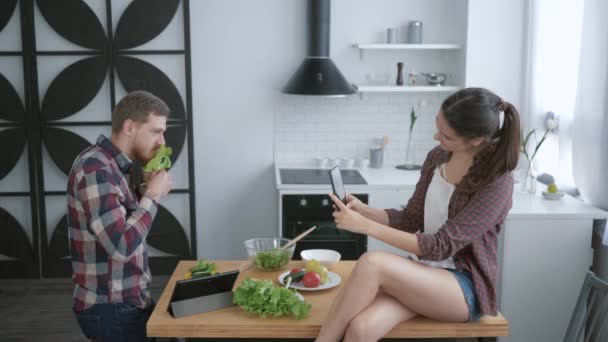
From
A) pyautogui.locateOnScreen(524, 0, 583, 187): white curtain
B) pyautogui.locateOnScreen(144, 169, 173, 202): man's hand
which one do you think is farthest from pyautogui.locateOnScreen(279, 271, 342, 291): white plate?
pyautogui.locateOnScreen(524, 0, 583, 187): white curtain

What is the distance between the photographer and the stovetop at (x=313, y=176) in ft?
15.0

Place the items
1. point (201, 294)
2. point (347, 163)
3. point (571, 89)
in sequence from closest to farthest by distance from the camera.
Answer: point (201, 294) → point (571, 89) → point (347, 163)

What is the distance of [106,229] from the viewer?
2406mm

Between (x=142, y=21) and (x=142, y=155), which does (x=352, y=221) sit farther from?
(x=142, y=21)

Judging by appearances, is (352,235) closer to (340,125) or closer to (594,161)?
(340,125)

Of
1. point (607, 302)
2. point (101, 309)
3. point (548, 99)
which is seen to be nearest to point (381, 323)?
point (607, 302)

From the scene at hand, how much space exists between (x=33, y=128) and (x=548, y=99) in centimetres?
368

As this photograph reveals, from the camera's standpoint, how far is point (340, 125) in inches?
205

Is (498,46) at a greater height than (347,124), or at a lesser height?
greater

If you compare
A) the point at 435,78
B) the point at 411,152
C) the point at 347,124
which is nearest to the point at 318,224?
the point at 347,124

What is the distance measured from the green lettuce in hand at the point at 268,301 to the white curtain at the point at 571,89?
1967 millimetres

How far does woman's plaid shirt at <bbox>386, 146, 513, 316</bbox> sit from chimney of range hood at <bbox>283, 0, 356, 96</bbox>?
2247 mm

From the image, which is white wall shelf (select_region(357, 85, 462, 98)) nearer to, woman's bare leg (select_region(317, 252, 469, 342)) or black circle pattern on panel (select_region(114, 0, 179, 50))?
black circle pattern on panel (select_region(114, 0, 179, 50))

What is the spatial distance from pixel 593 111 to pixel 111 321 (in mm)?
2697
